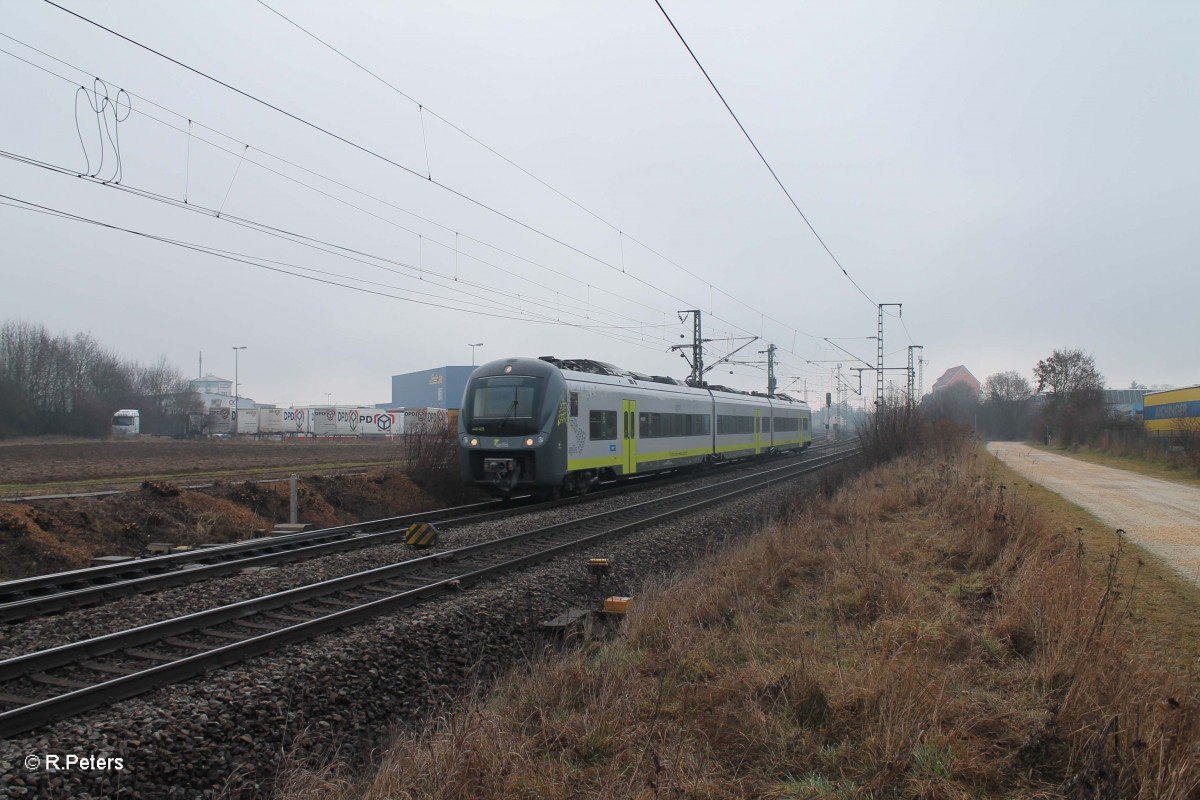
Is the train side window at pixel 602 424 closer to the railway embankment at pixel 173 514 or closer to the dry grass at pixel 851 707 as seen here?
the railway embankment at pixel 173 514

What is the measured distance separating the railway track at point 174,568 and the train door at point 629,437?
568 centimetres

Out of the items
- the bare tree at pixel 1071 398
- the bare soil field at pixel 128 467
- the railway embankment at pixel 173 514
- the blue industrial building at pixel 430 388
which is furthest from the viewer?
the blue industrial building at pixel 430 388

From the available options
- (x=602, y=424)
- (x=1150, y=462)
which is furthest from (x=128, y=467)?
(x=1150, y=462)

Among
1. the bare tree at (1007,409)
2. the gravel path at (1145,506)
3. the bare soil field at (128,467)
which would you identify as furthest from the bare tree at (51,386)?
the bare tree at (1007,409)

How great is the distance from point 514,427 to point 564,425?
1.15m

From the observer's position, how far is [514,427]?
16.2 m

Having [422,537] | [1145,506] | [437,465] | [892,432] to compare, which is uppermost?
[892,432]

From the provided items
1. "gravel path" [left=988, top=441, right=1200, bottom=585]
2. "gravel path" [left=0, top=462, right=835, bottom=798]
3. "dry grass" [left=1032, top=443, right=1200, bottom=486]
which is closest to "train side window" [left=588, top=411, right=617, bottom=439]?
"gravel path" [left=0, top=462, right=835, bottom=798]

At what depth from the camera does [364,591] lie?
8.38m

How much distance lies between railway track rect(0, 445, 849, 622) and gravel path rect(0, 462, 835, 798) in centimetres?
56

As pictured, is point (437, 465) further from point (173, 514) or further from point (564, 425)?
point (173, 514)

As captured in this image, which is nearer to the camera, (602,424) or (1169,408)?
(602,424)

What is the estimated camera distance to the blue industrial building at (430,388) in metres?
83.9

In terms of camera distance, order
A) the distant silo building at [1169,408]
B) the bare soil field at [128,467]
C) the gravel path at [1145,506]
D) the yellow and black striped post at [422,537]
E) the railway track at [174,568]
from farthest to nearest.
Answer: the distant silo building at [1169,408] < the bare soil field at [128,467] < the yellow and black striped post at [422,537] < the gravel path at [1145,506] < the railway track at [174,568]
